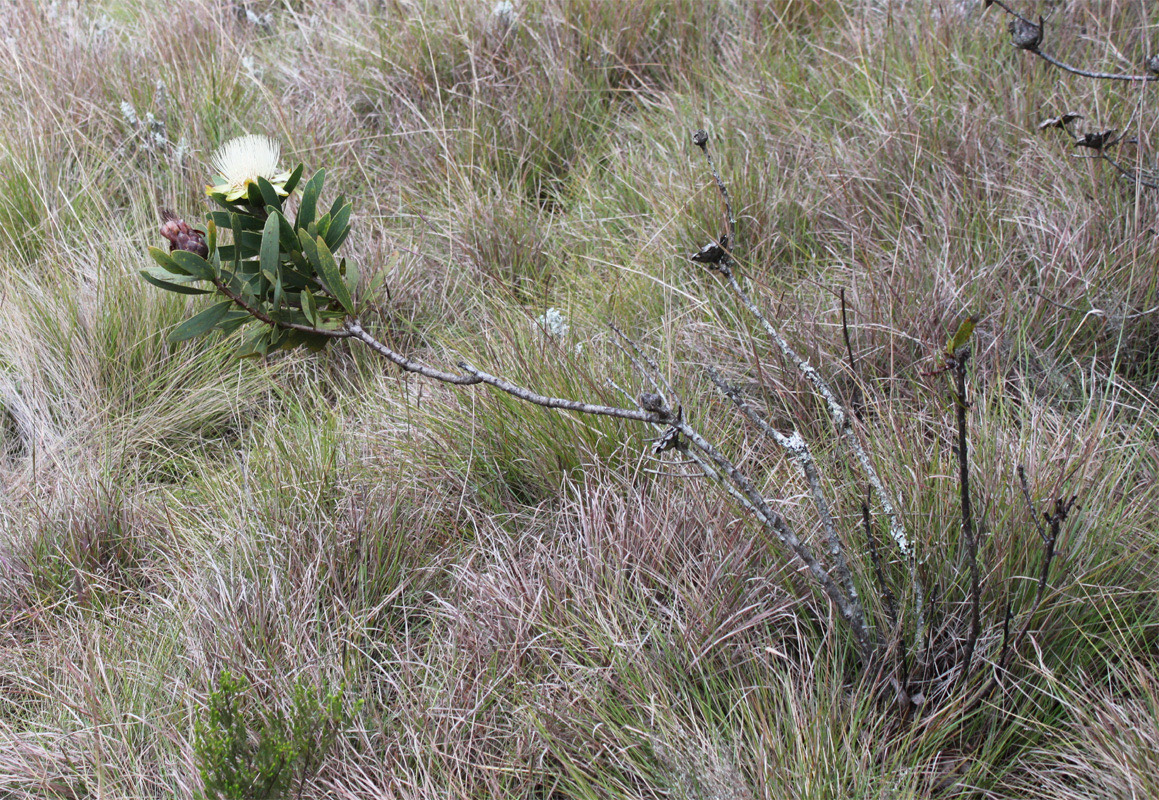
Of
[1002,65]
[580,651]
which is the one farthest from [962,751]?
[1002,65]

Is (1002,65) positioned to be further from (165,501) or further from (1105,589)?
(165,501)

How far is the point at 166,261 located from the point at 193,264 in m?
0.08

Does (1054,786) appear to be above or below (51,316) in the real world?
below

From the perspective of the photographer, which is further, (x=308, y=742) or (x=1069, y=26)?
(x=1069, y=26)

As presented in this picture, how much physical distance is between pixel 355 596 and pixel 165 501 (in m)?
0.77

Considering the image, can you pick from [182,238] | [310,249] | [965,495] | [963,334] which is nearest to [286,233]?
[310,249]

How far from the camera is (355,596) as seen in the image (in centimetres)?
198

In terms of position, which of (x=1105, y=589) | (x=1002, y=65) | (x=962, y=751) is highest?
(x=1002, y=65)

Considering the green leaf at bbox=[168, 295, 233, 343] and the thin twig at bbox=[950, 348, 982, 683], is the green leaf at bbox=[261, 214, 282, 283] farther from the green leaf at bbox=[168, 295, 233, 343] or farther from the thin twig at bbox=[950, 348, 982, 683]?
the thin twig at bbox=[950, 348, 982, 683]

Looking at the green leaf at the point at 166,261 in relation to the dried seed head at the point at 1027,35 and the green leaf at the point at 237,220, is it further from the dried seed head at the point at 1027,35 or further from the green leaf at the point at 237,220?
the dried seed head at the point at 1027,35

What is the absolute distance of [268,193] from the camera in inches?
55.4

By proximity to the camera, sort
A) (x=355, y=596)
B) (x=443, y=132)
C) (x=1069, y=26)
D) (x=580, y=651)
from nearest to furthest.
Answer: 1. (x=580, y=651)
2. (x=355, y=596)
3. (x=1069, y=26)
4. (x=443, y=132)

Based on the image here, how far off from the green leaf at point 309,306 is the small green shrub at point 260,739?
2.04 feet

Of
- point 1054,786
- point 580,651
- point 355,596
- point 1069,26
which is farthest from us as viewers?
point 1069,26
